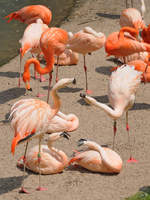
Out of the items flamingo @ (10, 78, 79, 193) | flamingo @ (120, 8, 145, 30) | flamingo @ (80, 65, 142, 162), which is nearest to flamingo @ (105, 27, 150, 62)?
flamingo @ (80, 65, 142, 162)

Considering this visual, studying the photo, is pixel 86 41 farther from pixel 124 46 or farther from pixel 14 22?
pixel 14 22

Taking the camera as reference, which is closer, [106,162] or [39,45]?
[106,162]

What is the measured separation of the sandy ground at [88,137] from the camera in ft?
17.9

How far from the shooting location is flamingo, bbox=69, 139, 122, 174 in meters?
5.73

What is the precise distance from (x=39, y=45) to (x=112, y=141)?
2.51 metres

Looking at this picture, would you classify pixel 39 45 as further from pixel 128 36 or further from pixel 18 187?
pixel 18 187

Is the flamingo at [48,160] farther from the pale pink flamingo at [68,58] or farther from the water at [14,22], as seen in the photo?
the water at [14,22]

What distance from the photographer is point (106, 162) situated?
18.8 ft

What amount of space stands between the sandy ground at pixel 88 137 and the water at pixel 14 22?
988 millimetres

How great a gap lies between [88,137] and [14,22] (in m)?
6.61

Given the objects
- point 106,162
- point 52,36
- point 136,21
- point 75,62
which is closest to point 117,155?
point 106,162

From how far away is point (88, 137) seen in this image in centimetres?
671

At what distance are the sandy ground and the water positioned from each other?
988 mm

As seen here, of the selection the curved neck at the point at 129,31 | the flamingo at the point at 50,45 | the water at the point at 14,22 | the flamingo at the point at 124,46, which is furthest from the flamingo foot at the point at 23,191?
the water at the point at 14,22
